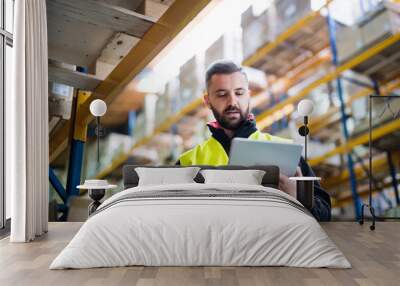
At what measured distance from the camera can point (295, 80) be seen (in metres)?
5.40

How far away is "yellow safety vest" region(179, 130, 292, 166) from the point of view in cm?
532

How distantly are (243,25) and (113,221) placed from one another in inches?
122

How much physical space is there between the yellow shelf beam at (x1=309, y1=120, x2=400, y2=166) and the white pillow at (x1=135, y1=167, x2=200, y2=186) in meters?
1.46

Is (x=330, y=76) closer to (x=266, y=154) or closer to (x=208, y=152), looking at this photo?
(x=266, y=154)

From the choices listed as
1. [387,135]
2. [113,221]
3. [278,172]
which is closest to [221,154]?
[278,172]

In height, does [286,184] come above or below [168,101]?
below

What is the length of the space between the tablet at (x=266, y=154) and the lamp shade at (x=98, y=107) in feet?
4.62

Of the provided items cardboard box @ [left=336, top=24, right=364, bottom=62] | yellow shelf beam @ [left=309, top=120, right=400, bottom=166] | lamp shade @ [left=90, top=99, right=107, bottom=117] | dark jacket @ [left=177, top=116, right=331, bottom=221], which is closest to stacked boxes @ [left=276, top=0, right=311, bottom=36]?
cardboard box @ [left=336, top=24, right=364, bottom=62]

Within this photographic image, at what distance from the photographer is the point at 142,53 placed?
206 inches

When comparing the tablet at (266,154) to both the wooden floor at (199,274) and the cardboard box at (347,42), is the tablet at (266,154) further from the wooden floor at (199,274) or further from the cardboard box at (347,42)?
the wooden floor at (199,274)

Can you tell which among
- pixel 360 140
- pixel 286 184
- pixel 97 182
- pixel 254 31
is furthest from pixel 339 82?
pixel 97 182

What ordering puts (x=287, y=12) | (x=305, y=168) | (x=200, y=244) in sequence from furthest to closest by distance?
(x=287, y=12), (x=305, y=168), (x=200, y=244)

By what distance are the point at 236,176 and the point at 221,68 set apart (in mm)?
1485

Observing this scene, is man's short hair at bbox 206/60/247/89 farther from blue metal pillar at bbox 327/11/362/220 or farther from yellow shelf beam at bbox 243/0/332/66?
blue metal pillar at bbox 327/11/362/220
